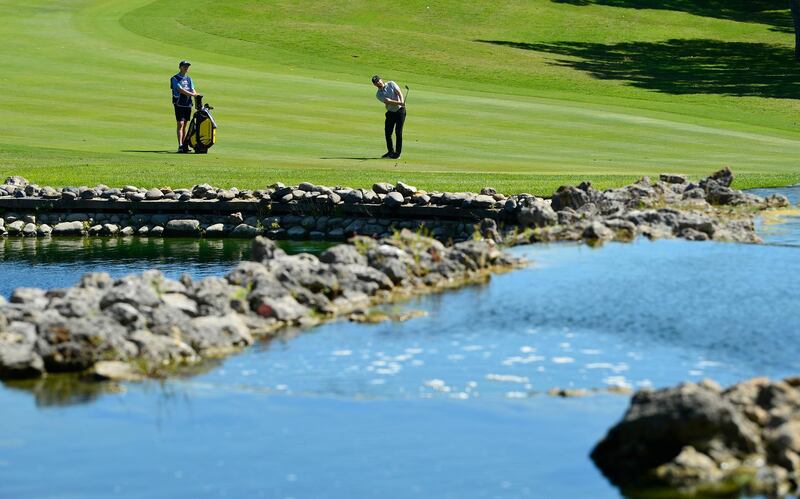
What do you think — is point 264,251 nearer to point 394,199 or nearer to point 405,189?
point 394,199

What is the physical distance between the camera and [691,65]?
5741 centimetres

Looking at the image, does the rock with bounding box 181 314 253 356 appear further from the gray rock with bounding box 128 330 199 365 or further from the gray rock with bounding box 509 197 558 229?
the gray rock with bounding box 509 197 558 229

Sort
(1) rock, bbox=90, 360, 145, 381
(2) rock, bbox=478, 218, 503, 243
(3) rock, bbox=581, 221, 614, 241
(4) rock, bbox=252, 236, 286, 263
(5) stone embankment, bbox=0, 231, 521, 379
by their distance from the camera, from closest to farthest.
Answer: (1) rock, bbox=90, 360, 145, 381 < (5) stone embankment, bbox=0, 231, 521, 379 < (4) rock, bbox=252, 236, 286, 263 < (3) rock, bbox=581, 221, 614, 241 < (2) rock, bbox=478, 218, 503, 243

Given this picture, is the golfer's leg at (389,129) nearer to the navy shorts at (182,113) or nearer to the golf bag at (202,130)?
the golf bag at (202,130)

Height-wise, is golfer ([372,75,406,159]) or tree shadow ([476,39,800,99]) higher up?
tree shadow ([476,39,800,99])

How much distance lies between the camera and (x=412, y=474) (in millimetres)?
9719

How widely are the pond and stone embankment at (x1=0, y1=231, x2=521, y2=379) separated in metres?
0.33

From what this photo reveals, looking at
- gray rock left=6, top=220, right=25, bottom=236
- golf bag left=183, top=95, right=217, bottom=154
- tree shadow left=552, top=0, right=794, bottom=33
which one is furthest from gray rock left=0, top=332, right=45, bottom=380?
tree shadow left=552, top=0, right=794, bottom=33

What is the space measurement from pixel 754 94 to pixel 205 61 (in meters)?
18.6

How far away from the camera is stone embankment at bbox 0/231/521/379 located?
12.6m

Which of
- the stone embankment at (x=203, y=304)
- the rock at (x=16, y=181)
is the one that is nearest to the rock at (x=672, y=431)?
the stone embankment at (x=203, y=304)

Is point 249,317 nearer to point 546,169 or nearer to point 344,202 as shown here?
point 344,202

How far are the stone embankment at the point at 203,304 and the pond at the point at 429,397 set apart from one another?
33 centimetres

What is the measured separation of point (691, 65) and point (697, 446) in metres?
49.5
